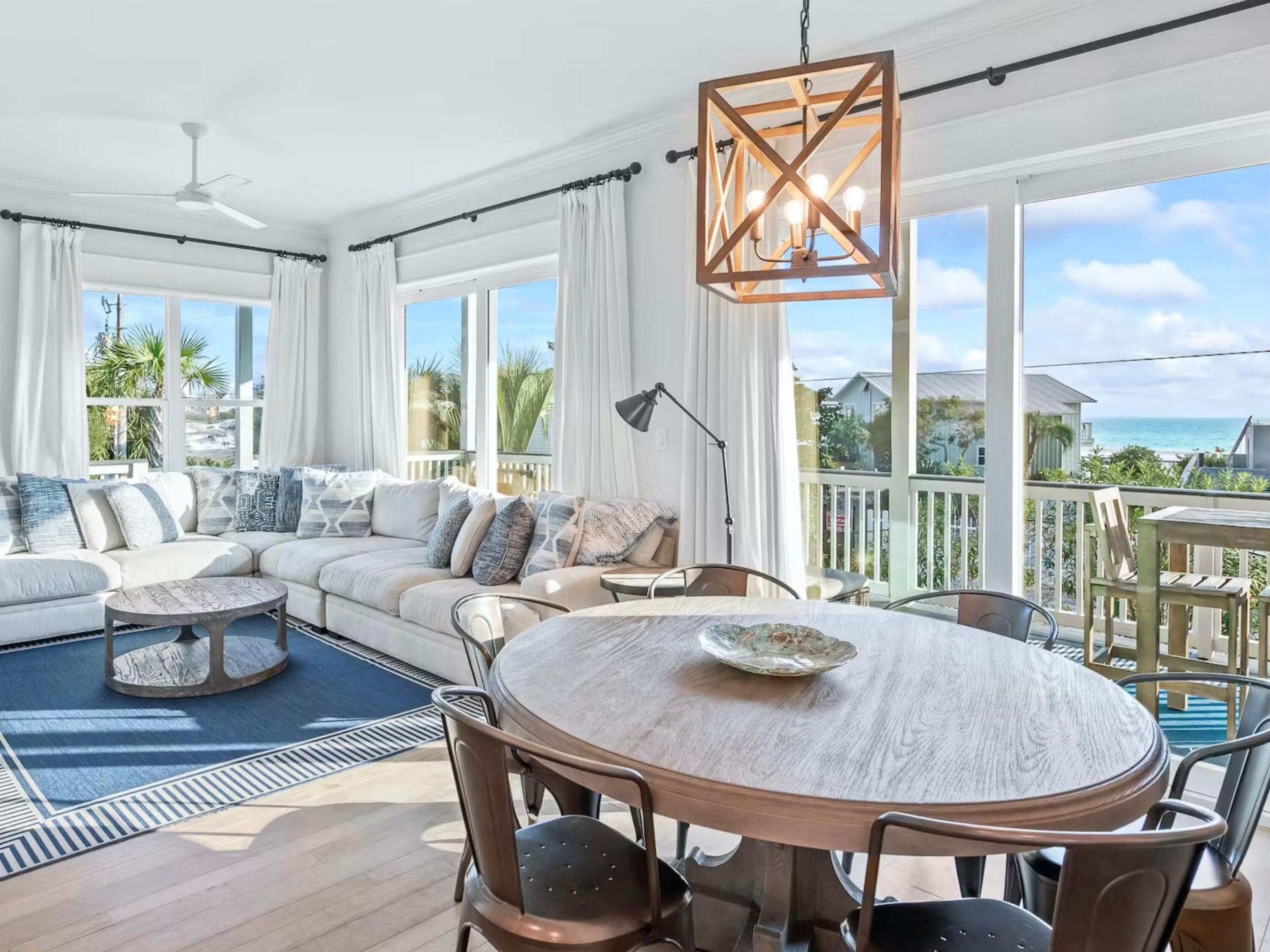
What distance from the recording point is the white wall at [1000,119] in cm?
261

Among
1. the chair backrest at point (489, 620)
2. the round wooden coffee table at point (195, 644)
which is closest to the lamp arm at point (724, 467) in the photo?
the chair backrest at point (489, 620)

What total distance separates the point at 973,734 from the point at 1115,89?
2.39 m

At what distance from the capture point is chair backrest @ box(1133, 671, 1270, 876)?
141 centimetres

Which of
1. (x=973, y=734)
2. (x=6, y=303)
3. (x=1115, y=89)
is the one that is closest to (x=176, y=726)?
(x=973, y=734)

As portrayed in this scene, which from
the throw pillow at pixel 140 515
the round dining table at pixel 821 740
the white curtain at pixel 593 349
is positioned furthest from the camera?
→ the throw pillow at pixel 140 515

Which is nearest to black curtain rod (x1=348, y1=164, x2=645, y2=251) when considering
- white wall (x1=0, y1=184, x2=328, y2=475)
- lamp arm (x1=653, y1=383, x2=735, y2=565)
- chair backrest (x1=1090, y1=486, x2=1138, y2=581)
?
white wall (x1=0, y1=184, x2=328, y2=475)

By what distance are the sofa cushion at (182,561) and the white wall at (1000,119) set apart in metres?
2.74

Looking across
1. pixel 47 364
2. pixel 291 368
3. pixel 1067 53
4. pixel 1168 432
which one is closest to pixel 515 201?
pixel 291 368

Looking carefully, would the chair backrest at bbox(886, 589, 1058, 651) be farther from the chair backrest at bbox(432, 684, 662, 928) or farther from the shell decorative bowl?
the chair backrest at bbox(432, 684, 662, 928)

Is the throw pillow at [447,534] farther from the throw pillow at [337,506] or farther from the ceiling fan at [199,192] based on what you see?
the ceiling fan at [199,192]

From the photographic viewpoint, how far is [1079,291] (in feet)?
9.99

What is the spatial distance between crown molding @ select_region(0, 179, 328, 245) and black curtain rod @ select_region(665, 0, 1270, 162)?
4.53 m

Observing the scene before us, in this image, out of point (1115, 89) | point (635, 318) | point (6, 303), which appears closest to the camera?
point (1115, 89)

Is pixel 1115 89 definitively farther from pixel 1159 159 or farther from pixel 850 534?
pixel 850 534
